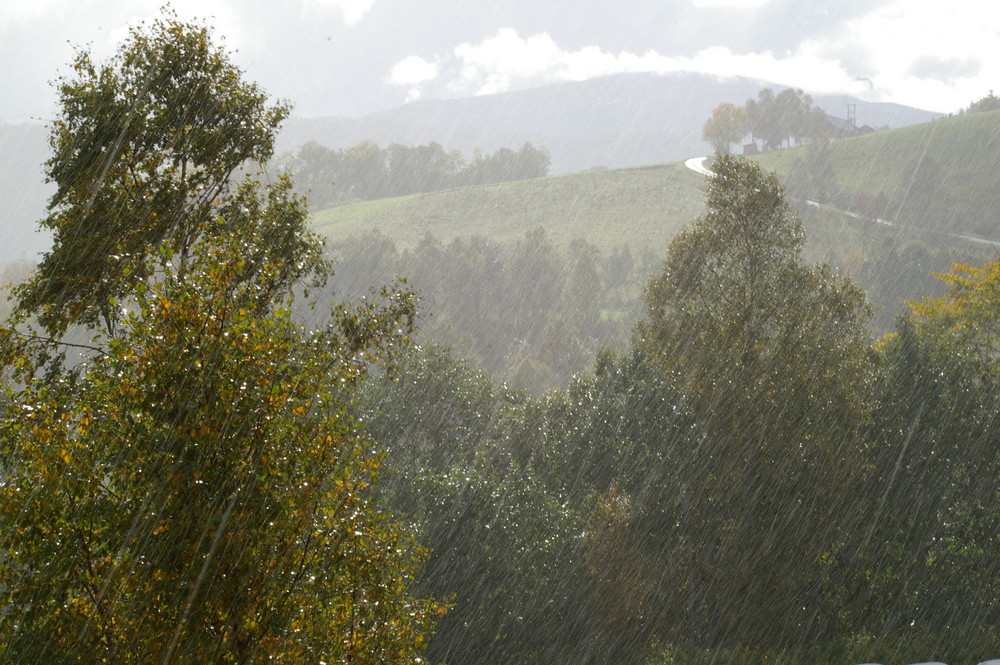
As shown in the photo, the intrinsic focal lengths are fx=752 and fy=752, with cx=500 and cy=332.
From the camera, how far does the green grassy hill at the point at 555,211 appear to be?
102 metres

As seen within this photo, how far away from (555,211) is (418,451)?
85.5 m

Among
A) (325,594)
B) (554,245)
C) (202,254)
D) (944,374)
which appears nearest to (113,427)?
(202,254)

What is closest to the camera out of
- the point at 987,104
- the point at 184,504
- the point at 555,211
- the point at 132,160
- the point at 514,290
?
the point at 184,504

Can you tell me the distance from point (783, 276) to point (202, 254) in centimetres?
1882

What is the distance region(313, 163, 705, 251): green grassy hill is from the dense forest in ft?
202

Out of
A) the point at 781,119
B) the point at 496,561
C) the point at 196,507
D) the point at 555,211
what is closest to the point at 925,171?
the point at 781,119

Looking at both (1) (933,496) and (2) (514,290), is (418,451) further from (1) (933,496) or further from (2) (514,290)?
(2) (514,290)

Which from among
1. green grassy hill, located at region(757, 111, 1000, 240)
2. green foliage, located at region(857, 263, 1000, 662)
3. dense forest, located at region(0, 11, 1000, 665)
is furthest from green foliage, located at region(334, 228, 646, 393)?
green foliage, located at region(857, 263, 1000, 662)

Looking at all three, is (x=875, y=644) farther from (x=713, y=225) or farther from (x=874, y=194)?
(x=874, y=194)

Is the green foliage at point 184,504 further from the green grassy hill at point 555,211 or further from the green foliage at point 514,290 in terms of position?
the green grassy hill at point 555,211

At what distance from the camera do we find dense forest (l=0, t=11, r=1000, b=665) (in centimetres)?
662

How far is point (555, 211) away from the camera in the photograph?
112000 mm

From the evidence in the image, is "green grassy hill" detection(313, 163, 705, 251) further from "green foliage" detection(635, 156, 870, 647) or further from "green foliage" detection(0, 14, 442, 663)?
"green foliage" detection(0, 14, 442, 663)

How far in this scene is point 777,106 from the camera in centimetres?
14200
